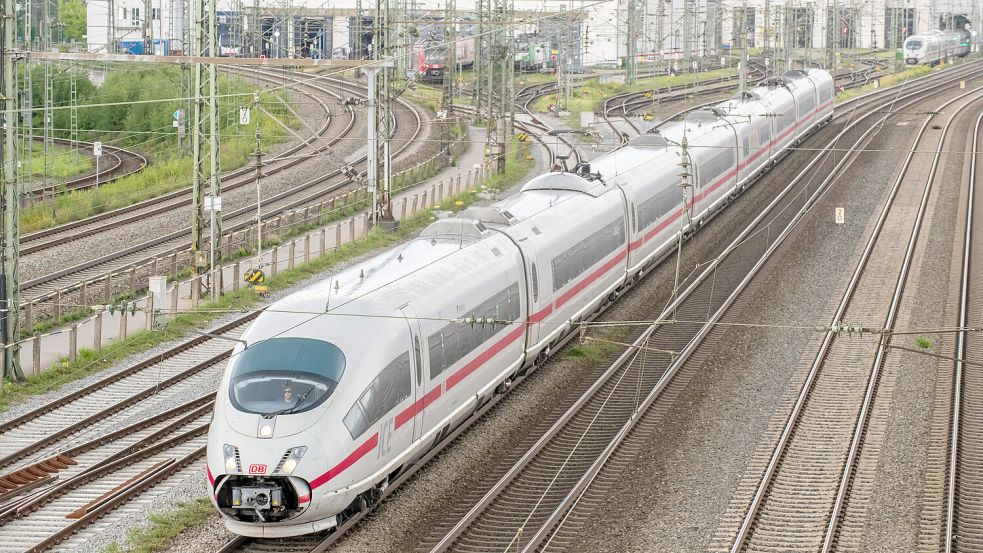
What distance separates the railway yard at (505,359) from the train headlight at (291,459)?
39 mm

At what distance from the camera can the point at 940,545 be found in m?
16.9

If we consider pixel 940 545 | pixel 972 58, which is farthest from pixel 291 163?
pixel 972 58

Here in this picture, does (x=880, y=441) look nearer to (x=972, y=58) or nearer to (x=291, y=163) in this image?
(x=291, y=163)

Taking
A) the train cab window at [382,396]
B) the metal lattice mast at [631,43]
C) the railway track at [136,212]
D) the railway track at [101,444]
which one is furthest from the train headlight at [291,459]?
the metal lattice mast at [631,43]

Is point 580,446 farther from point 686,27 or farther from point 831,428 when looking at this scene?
point 686,27

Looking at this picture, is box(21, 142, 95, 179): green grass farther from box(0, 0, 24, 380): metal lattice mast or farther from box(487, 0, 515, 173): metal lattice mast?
box(0, 0, 24, 380): metal lattice mast

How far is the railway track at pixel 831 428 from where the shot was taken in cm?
Answer: 1750

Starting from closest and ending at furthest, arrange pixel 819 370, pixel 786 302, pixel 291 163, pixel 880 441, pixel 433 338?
pixel 433 338
pixel 880 441
pixel 819 370
pixel 786 302
pixel 291 163

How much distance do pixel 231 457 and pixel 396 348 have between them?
9.07ft

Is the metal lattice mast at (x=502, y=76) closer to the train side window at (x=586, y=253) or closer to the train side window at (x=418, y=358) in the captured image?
the train side window at (x=586, y=253)

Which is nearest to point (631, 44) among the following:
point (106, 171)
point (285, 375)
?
point (106, 171)

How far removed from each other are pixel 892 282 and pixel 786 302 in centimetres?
387

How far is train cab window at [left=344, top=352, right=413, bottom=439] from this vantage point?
16.1 metres

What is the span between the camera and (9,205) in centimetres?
2439
